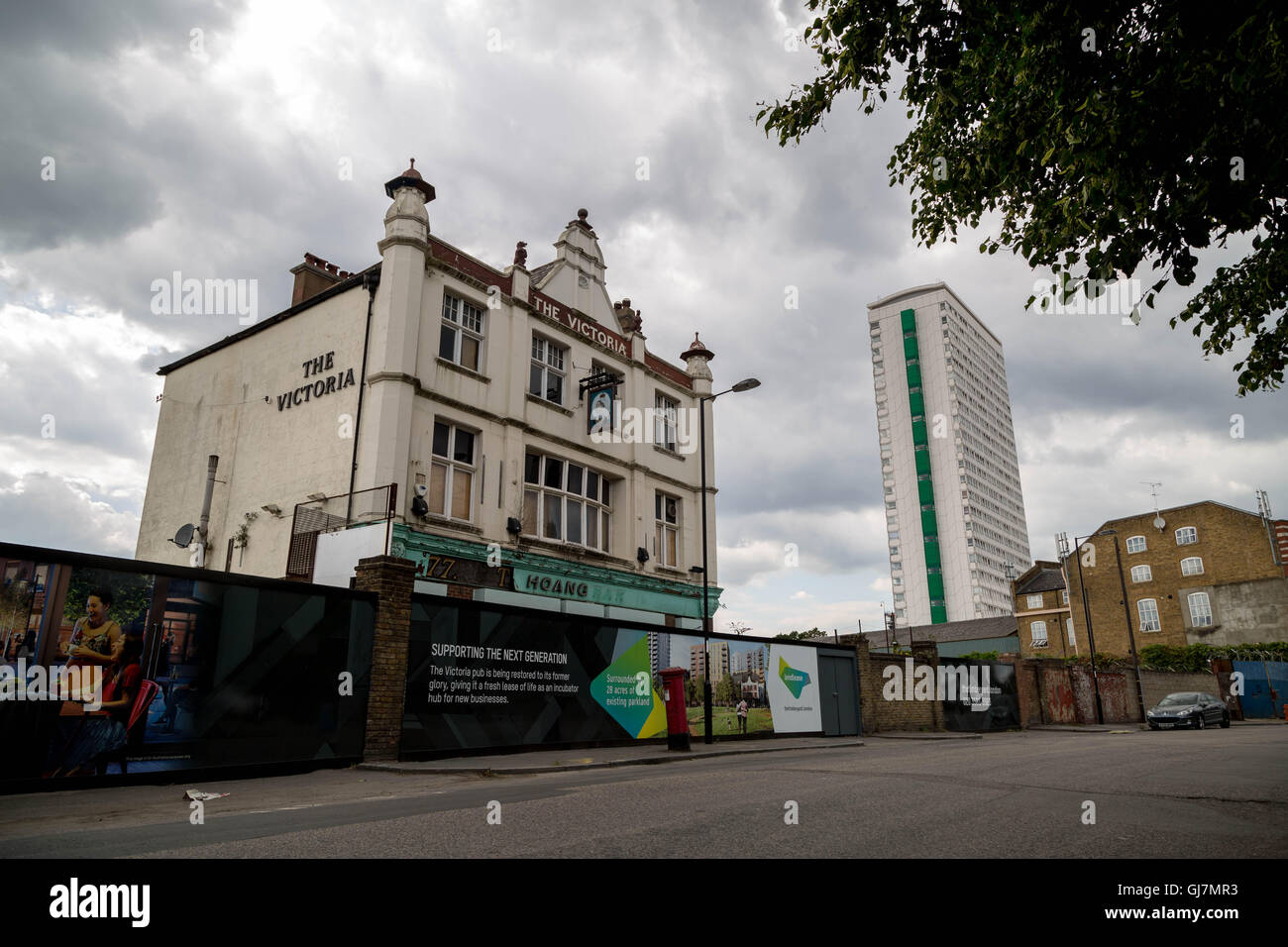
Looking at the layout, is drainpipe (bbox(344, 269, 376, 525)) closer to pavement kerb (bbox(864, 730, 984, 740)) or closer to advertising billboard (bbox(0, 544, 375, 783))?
advertising billboard (bbox(0, 544, 375, 783))

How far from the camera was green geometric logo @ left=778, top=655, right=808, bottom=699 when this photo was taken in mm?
21281

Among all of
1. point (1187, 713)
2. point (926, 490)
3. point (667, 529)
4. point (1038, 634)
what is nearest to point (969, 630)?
point (1038, 634)

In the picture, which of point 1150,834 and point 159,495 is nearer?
point 1150,834

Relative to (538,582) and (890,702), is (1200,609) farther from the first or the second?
(538,582)

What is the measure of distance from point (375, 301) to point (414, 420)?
315 cm

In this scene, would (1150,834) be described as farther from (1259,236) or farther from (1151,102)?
(1259,236)

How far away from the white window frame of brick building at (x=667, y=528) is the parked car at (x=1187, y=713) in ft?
60.7

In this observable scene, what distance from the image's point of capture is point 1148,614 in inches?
2308

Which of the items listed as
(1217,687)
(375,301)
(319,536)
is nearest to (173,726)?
(319,536)

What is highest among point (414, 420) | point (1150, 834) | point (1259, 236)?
point (414, 420)

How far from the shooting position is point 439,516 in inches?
718

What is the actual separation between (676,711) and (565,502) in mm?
7895
